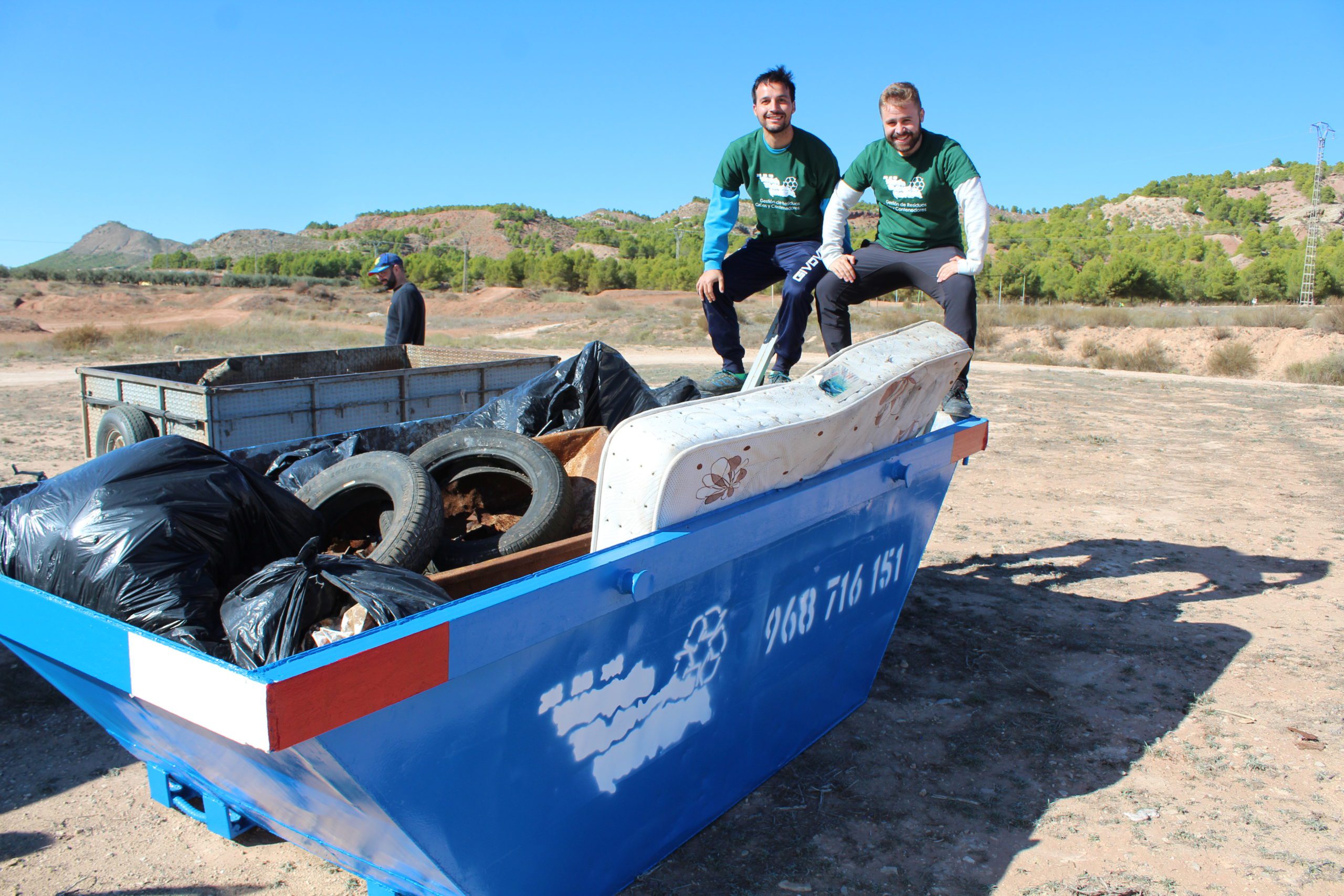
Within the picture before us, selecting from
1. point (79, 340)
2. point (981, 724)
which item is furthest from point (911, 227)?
point (79, 340)

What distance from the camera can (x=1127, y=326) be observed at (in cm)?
3088

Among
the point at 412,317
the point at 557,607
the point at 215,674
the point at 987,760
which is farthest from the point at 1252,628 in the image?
the point at 412,317

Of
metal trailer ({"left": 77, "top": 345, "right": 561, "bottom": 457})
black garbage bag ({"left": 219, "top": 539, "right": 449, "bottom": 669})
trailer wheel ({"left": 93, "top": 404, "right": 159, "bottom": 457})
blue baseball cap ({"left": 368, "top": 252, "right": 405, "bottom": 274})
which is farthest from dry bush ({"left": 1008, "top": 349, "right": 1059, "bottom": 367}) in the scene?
black garbage bag ({"left": 219, "top": 539, "right": 449, "bottom": 669})

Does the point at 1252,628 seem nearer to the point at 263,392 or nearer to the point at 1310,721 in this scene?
the point at 1310,721

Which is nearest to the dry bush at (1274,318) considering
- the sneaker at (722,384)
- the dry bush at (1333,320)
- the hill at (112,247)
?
the dry bush at (1333,320)

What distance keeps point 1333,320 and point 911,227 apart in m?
27.6

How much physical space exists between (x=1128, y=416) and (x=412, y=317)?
9776 mm

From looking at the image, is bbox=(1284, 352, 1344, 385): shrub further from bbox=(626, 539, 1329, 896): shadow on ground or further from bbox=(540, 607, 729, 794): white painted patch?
bbox=(540, 607, 729, 794): white painted patch

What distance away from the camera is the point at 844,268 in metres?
4.34

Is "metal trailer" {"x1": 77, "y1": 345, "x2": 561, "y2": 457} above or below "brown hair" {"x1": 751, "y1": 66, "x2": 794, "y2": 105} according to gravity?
below

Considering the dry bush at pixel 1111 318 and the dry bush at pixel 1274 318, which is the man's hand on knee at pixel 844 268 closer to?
the dry bush at pixel 1274 318

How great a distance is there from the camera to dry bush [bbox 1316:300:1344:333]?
25.0 meters

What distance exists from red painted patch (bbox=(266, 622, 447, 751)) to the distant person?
312cm

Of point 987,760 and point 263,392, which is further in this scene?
point 263,392
